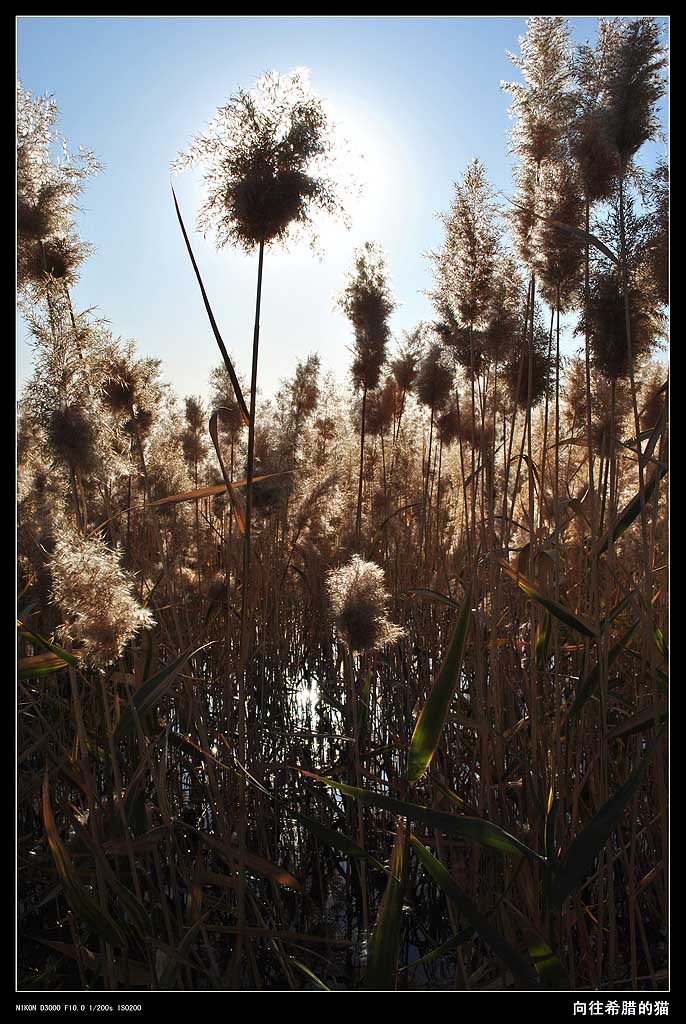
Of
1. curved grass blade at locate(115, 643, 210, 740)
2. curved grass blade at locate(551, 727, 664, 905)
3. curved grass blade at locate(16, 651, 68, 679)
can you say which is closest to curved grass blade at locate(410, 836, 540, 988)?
curved grass blade at locate(551, 727, 664, 905)

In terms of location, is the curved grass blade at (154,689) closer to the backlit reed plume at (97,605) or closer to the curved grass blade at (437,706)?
the backlit reed plume at (97,605)

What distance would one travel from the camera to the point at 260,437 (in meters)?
4.12

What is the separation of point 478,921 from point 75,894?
900 millimetres

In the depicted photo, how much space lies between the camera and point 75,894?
146cm

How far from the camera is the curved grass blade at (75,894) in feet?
4.73

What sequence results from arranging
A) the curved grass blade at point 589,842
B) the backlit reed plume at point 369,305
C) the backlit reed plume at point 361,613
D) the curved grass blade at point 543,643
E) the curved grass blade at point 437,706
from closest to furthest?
the curved grass blade at point 589,842 → the curved grass blade at point 437,706 → the backlit reed plume at point 361,613 → the curved grass blade at point 543,643 → the backlit reed plume at point 369,305

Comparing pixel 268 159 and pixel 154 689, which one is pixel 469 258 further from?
pixel 154 689

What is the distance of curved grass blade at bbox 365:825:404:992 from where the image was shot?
1.36m

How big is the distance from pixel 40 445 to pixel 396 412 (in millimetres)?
3431

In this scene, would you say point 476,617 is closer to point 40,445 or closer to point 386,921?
point 386,921

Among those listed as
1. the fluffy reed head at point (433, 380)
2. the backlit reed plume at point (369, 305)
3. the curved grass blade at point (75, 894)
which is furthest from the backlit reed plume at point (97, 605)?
the fluffy reed head at point (433, 380)

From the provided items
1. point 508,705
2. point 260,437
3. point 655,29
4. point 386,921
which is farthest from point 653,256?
point 260,437

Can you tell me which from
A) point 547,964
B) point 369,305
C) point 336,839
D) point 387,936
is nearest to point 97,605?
point 336,839
